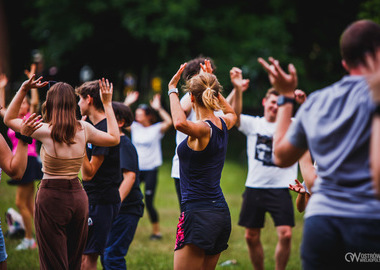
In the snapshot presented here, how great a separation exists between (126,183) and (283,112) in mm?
2597

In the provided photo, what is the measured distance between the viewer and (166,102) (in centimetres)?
1933

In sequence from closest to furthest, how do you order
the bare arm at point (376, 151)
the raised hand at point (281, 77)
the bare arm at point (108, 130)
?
the bare arm at point (376, 151) < the raised hand at point (281, 77) < the bare arm at point (108, 130)

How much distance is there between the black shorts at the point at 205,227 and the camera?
3615mm

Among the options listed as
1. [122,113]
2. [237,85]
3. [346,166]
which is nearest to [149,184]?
[122,113]

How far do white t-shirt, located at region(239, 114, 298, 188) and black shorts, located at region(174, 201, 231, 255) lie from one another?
2.13m

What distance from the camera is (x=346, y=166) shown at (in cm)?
237

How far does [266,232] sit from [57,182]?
17.8 ft

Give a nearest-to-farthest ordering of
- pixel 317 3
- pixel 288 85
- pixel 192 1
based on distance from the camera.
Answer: pixel 288 85, pixel 192 1, pixel 317 3

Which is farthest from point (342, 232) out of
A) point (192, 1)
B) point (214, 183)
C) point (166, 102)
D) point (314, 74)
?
point (314, 74)

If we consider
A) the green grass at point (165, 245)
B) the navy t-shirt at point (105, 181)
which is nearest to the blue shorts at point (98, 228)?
the navy t-shirt at point (105, 181)

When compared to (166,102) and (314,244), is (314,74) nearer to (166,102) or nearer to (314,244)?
(166,102)

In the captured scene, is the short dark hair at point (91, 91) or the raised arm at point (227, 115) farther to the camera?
the short dark hair at point (91, 91)

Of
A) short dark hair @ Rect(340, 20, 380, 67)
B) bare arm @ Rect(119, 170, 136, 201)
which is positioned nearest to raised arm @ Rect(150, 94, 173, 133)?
bare arm @ Rect(119, 170, 136, 201)

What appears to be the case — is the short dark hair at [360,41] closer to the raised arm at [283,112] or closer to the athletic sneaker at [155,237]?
the raised arm at [283,112]
